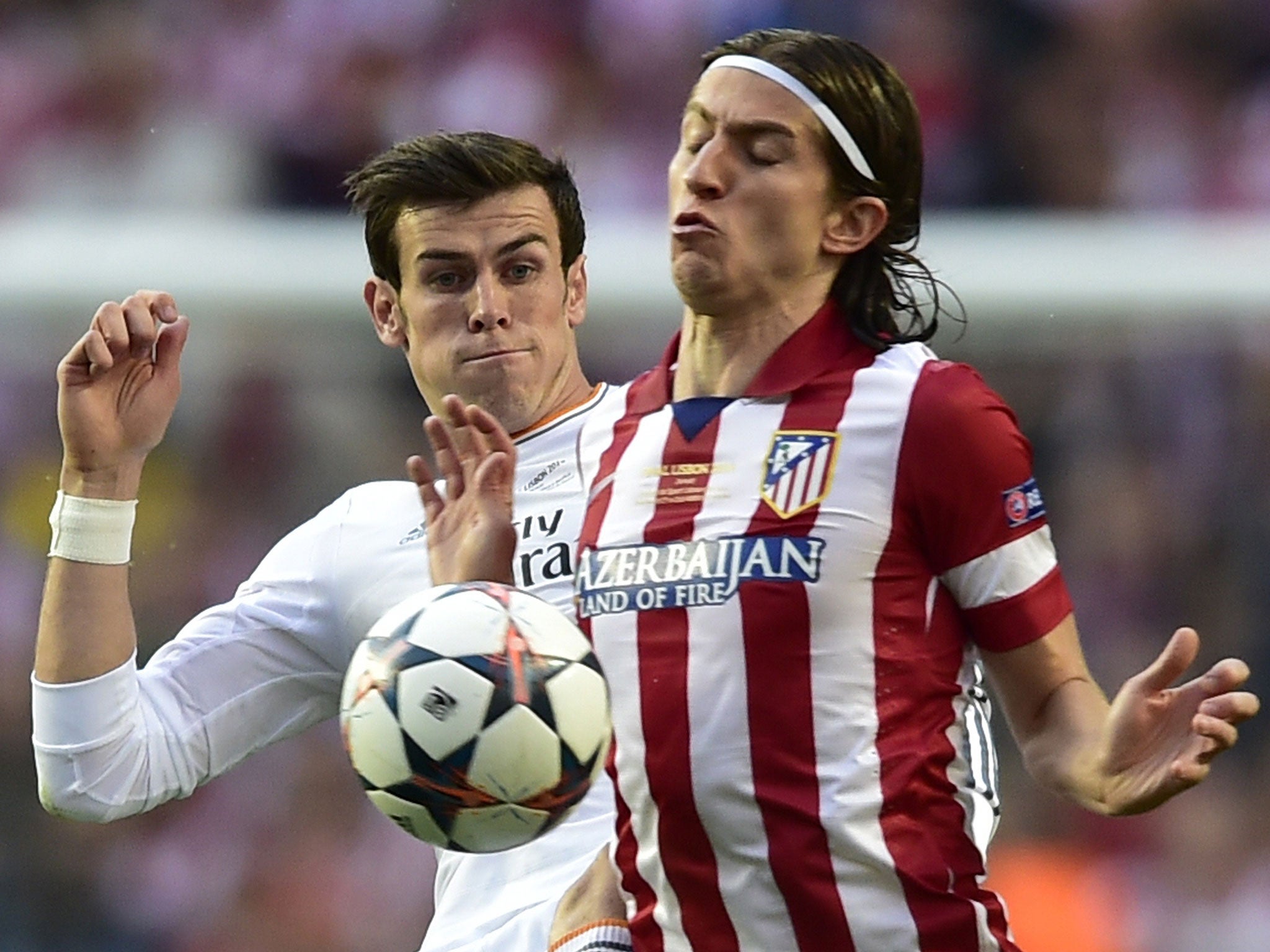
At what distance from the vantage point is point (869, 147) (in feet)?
12.2

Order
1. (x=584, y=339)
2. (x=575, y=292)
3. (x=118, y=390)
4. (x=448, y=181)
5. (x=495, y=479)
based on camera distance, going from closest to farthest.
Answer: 1. (x=495, y=479)
2. (x=118, y=390)
3. (x=448, y=181)
4. (x=575, y=292)
5. (x=584, y=339)

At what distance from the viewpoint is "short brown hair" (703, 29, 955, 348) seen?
3693 mm

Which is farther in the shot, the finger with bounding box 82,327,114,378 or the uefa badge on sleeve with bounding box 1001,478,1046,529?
the finger with bounding box 82,327,114,378

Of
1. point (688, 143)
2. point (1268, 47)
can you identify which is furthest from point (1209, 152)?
point (688, 143)

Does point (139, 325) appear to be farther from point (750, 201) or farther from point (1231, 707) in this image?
point (1231, 707)

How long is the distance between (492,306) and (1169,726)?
178 centimetres

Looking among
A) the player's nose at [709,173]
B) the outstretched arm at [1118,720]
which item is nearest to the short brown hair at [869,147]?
the player's nose at [709,173]

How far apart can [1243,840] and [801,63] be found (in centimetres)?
510

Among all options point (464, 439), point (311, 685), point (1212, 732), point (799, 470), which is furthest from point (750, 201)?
point (311, 685)

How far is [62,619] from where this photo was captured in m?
4.52

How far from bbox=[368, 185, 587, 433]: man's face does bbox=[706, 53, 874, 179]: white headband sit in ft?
3.57

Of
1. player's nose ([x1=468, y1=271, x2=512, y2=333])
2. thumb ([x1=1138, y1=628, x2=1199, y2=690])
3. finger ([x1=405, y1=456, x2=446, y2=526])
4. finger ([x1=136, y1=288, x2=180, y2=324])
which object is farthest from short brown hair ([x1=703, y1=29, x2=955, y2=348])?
finger ([x1=136, y1=288, x2=180, y2=324])

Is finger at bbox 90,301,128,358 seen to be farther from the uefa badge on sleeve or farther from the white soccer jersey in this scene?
the uefa badge on sleeve

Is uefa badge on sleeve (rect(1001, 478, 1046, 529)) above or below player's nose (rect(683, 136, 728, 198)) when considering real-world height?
below
